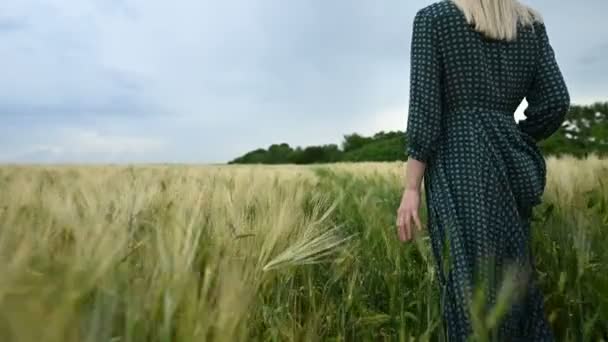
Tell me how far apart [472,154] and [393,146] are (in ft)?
85.5

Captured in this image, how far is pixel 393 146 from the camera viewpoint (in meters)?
27.3

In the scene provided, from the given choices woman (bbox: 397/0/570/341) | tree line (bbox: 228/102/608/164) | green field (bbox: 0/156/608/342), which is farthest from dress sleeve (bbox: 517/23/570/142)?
tree line (bbox: 228/102/608/164)

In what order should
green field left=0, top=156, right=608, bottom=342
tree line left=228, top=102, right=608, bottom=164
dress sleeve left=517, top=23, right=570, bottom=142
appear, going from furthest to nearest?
tree line left=228, top=102, right=608, bottom=164
dress sleeve left=517, top=23, right=570, bottom=142
green field left=0, top=156, right=608, bottom=342

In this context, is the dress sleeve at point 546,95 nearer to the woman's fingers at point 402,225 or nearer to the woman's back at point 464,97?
the woman's back at point 464,97

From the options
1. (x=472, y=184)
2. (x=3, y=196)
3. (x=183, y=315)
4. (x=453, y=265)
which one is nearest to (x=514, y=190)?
→ (x=472, y=184)

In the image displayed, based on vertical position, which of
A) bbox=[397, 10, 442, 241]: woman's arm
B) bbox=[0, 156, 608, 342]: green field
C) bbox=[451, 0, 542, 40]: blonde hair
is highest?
bbox=[451, 0, 542, 40]: blonde hair

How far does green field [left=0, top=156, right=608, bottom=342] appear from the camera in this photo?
24.4 inches

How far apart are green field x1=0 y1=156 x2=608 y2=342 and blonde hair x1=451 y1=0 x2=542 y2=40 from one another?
531 millimetres

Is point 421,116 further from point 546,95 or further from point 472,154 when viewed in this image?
point 546,95

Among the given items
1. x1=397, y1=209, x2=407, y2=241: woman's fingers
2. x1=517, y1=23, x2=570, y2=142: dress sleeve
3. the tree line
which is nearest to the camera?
x1=397, y1=209, x2=407, y2=241: woman's fingers

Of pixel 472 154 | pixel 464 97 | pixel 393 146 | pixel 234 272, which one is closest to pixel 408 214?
pixel 472 154

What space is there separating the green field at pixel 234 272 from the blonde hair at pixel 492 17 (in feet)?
1.74

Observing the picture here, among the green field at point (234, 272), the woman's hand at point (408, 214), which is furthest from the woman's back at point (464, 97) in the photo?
the green field at point (234, 272)

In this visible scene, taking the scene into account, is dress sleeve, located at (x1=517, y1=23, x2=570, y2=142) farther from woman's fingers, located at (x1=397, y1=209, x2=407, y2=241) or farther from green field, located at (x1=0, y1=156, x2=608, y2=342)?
woman's fingers, located at (x1=397, y1=209, x2=407, y2=241)
